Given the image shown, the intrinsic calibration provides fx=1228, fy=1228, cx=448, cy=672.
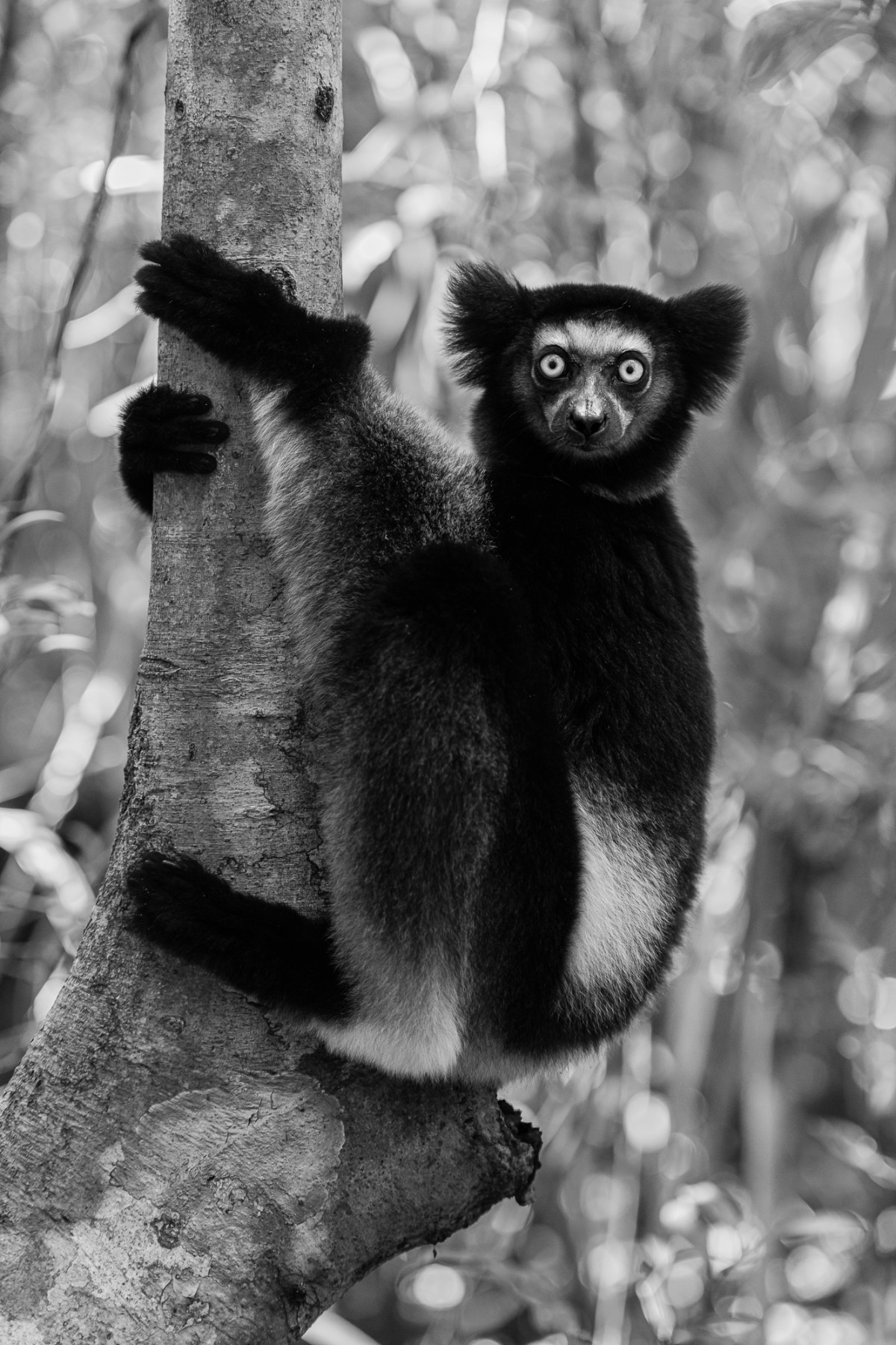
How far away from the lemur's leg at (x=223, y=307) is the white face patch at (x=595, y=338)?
3.46ft

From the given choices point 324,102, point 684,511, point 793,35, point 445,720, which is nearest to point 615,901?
point 445,720

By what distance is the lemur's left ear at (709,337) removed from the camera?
351 centimetres

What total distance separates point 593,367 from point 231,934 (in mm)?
1879

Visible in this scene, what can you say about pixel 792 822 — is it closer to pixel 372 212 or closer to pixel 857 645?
pixel 857 645

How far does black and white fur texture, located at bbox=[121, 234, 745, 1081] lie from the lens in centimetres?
240

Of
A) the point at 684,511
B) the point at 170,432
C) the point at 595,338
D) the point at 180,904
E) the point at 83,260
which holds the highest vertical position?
the point at 595,338

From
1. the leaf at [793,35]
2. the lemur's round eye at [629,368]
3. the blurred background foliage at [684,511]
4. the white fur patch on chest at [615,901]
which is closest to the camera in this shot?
the white fur patch on chest at [615,901]

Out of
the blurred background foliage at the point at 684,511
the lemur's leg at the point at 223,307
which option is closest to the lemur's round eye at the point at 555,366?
the lemur's leg at the point at 223,307

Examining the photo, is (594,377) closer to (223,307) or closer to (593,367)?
(593,367)

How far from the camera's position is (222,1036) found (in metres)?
2.26

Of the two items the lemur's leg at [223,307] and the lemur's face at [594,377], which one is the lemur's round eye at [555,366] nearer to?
the lemur's face at [594,377]

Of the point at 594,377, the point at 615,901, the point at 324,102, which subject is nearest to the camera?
the point at 324,102

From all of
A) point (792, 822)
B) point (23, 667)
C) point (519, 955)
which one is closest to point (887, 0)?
point (519, 955)

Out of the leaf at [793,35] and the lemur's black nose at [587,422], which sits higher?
the leaf at [793,35]
